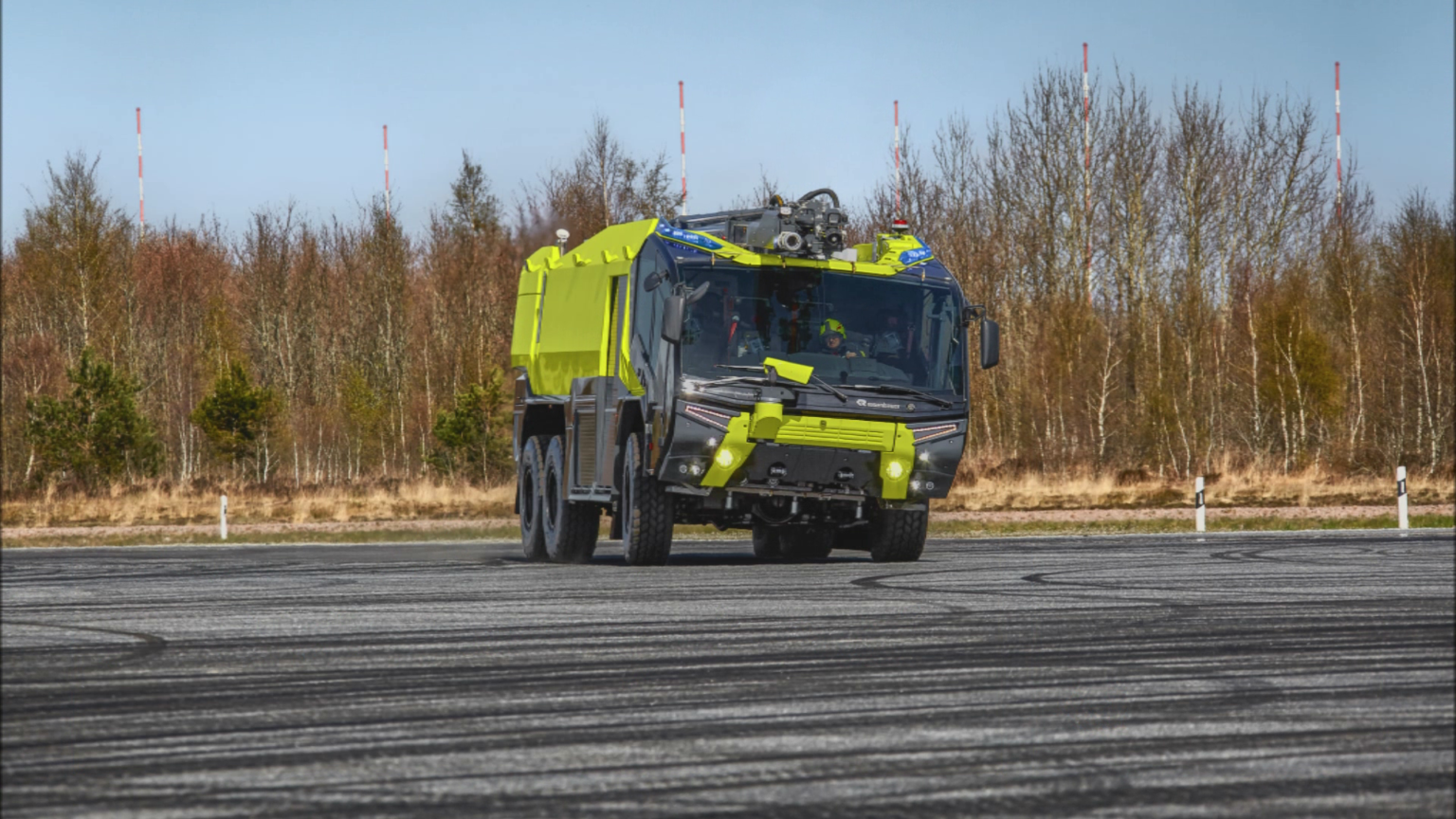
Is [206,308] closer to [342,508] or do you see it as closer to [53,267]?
[53,267]

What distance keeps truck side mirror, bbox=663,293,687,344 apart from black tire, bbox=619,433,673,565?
5.36 ft

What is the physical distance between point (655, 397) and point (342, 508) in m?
22.3

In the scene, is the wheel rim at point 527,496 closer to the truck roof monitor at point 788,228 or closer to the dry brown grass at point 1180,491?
the truck roof monitor at point 788,228

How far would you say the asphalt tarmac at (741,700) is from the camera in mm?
5238

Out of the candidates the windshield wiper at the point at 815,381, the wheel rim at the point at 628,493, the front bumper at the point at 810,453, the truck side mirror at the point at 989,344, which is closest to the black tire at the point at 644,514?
the wheel rim at the point at 628,493

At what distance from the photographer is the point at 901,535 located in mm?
17781

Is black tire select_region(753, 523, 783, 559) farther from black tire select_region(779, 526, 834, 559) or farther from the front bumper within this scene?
the front bumper

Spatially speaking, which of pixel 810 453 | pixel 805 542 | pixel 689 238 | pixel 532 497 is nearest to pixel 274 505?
pixel 532 497

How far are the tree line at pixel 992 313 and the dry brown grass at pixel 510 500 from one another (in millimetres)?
3684

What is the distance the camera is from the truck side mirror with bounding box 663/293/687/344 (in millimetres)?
15930

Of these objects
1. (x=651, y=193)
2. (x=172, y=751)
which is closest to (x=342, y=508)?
(x=651, y=193)

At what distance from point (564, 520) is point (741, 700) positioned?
12.4 m

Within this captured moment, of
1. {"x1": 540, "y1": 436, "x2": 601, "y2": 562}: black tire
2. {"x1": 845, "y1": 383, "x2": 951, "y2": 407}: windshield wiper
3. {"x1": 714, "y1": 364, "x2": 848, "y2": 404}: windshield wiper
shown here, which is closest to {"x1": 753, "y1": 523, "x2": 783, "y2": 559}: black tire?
{"x1": 540, "y1": 436, "x2": 601, "y2": 562}: black tire

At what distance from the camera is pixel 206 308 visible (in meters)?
68.6
